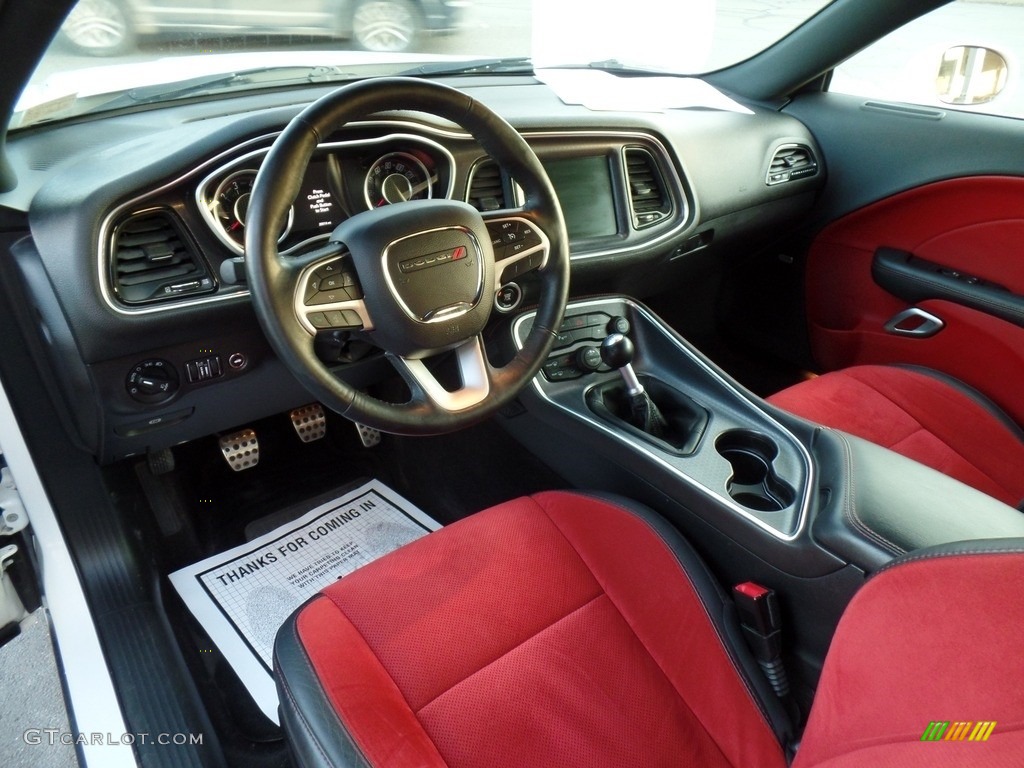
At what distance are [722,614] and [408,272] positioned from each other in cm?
62

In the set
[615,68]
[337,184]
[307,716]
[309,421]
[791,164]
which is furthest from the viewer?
[615,68]

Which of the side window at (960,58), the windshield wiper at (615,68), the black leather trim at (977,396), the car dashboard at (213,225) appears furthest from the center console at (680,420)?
the side window at (960,58)

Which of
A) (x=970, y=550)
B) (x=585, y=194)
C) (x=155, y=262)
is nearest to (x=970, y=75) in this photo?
(x=585, y=194)

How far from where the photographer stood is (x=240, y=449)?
5.87 ft

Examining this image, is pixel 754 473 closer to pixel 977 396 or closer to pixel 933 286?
pixel 977 396

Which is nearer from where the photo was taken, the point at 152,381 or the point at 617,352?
the point at 152,381

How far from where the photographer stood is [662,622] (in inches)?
42.2

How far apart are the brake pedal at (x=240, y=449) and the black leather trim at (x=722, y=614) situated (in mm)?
913

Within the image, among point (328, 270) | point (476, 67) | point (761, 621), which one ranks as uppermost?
point (476, 67)

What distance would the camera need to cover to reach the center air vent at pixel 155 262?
114cm

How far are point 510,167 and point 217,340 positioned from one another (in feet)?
1.81

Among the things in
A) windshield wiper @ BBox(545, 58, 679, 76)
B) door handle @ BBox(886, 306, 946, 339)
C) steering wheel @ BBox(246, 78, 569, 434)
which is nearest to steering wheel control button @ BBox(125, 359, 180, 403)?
steering wheel @ BBox(246, 78, 569, 434)

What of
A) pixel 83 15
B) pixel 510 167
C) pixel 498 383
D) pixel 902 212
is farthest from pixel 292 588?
pixel 902 212

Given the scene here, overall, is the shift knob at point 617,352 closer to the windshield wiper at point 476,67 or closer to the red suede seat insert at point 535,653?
the red suede seat insert at point 535,653
